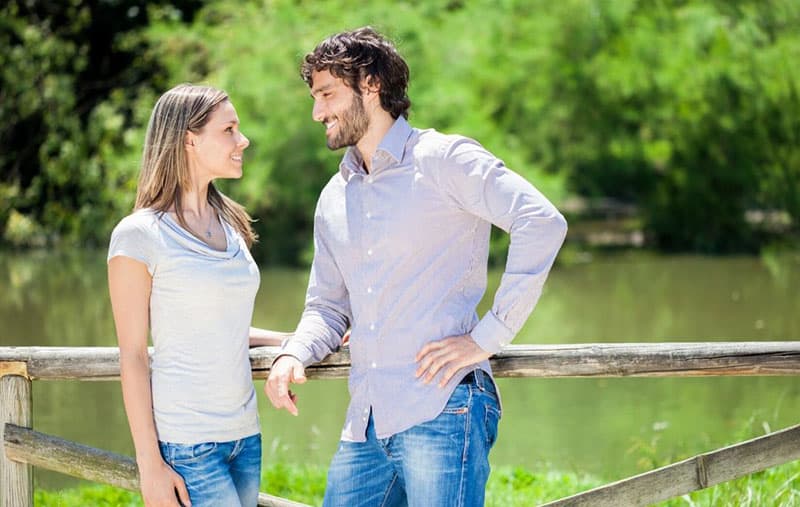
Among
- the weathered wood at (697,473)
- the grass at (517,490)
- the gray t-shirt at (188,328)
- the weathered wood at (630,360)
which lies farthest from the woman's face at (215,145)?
the grass at (517,490)

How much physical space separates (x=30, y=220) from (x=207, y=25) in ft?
15.1

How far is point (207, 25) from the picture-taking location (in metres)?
20.1

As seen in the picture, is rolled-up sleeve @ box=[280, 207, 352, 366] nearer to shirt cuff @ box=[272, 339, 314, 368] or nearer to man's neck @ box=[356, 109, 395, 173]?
shirt cuff @ box=[272, 339, 314, 368]

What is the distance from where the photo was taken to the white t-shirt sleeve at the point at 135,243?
2.46m

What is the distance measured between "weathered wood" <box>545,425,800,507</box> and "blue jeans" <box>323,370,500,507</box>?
1.85ft

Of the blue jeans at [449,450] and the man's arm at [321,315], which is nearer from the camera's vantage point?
the blue jeans at [449,450]

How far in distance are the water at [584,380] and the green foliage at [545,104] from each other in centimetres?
113

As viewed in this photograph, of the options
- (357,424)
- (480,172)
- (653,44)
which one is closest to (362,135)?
(480,172)

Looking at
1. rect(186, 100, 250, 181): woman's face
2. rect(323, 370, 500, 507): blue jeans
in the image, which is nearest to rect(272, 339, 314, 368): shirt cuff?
rect(323, 370, 500, 507): blue jeans

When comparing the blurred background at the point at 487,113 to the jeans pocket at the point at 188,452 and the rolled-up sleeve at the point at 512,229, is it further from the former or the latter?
the jeans pocket at the point at 188,452

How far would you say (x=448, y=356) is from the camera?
8.14 ft

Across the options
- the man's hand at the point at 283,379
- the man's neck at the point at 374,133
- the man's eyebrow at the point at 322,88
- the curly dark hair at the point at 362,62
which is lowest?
the man's hand at the point at 283,379

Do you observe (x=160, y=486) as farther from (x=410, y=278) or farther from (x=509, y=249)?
(x=509, y=249)

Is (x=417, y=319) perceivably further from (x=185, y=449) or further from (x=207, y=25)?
(x=207, y=25)
